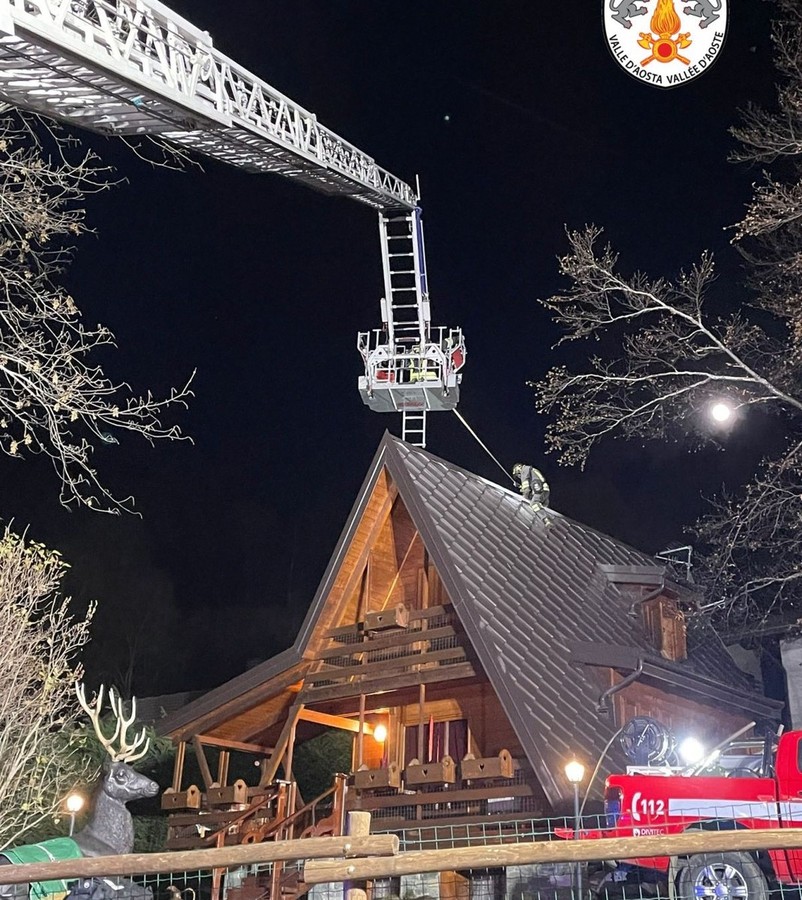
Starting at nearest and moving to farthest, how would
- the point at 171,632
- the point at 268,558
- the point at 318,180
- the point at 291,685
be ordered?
the point at 291,685, the point at 318,180, the point at 171,632, the point at 268,558

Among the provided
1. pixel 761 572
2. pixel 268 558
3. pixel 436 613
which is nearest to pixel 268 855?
pixel 436 613

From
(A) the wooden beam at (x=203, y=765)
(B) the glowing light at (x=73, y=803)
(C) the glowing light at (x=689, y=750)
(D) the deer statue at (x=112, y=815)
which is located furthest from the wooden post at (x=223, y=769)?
(C) the glowing light at (x=689, y=750)

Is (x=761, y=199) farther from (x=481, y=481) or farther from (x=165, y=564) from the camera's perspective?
(x=165, y=564)

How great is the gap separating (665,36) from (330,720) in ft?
39.8

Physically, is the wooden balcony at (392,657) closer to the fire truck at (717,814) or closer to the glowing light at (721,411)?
the fire truck at (717,814)

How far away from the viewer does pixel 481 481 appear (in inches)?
805

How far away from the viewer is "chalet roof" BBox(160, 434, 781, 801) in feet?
48.9

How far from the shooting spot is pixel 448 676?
16062mm

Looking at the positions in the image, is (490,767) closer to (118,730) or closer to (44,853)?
(118,730)

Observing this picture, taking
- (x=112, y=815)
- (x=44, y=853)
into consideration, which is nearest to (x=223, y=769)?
(x=112, y=815)

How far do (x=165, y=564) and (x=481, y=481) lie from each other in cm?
3323

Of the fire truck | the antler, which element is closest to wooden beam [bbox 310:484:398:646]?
the antler

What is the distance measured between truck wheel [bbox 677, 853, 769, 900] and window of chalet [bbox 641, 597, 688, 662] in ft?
31.0

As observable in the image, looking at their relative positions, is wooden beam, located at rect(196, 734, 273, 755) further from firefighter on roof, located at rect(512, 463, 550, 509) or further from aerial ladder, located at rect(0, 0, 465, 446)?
aerial ladder, located at rect(0, 0, 465, 446)
